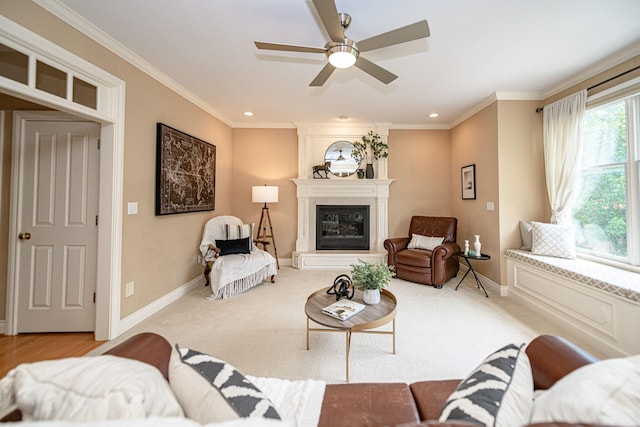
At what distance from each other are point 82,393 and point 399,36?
2.24m

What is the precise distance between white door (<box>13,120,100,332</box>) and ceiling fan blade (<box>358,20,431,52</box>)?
2600 mm

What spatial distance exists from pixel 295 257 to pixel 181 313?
215 cm

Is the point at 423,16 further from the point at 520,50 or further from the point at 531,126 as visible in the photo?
the point at 531,126

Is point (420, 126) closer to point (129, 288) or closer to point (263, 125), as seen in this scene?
point (263, 125)

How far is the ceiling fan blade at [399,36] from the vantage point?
158cm

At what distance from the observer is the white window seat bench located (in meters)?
1.93

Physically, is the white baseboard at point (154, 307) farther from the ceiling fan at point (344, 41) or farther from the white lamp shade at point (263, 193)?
the ceiling fan at point (344, 41)

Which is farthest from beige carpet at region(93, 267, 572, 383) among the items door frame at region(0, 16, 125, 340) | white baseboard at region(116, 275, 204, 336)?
door frame at region(0, 16, 125, 340)

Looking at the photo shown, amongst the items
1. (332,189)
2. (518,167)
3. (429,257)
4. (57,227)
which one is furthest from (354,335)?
(518,167)

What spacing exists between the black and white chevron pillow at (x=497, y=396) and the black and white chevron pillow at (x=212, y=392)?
20.2 inches

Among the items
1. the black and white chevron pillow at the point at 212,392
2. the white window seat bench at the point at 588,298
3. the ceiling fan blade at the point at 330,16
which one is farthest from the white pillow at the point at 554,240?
the black and white chevron pillow at the point at 212,392

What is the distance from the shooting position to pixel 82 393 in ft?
1.76

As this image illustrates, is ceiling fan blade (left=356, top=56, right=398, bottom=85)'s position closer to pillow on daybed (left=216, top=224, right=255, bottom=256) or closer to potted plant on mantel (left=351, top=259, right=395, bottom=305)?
potted plant on mantel (left=351, top=259, right=395, bottom=305)

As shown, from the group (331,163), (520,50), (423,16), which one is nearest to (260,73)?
(423,16)
